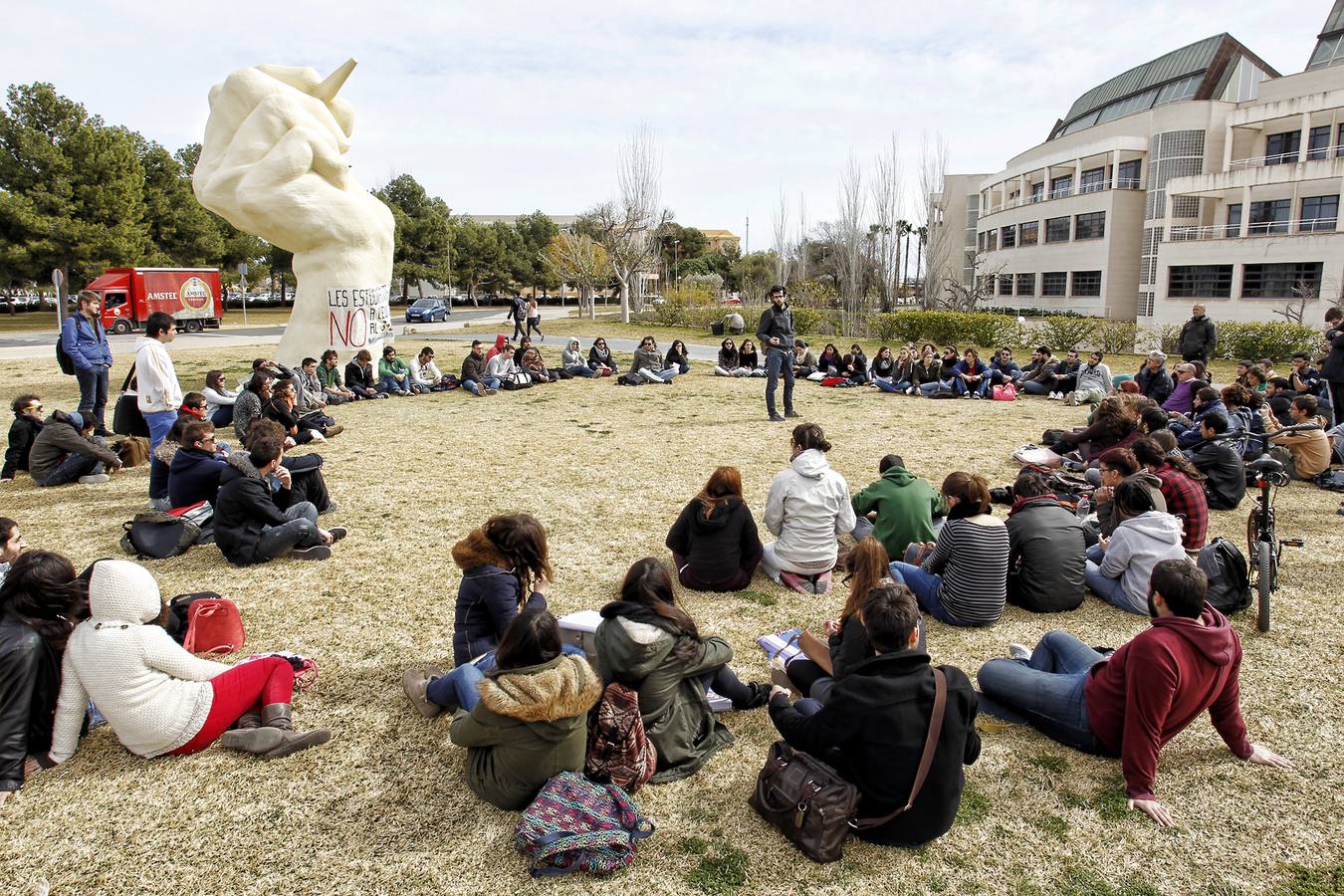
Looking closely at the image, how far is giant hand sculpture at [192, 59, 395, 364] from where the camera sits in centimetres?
1443

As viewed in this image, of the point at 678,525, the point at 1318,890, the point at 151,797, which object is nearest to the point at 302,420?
Result: the point at 678,525

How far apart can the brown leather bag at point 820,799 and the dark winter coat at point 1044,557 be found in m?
2.49

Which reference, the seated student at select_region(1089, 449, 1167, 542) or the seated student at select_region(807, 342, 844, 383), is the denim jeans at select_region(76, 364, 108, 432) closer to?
the seated student at select_region(1089, 449, 1167, 542)

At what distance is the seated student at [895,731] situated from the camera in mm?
3059

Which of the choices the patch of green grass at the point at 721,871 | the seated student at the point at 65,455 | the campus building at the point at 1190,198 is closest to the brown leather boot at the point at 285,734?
→ the patch of green grass at the point at 721,871

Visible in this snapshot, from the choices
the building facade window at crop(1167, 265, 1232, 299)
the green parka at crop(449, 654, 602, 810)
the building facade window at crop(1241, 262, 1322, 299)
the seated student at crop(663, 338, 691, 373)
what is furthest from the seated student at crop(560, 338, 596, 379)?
the building facade window at crop(1167, 265, 1232, 299)

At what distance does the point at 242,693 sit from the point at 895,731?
3.21 m

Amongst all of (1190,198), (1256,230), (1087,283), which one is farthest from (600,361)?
(1087,283)

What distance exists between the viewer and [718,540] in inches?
220

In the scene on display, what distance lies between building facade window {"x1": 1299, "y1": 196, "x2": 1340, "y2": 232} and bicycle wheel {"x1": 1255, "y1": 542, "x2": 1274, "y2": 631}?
115 ft

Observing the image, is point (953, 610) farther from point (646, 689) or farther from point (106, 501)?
point (106, 501)

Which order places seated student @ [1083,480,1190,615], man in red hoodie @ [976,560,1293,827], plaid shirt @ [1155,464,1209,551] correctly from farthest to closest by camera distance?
plaid shirt @ [1155,464,1209,551], seated student @ [1083,480,1190,615], man in red hoodie @ [976,560,1293,827]

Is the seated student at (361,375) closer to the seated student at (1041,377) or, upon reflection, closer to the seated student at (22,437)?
the seated student at (22,437)

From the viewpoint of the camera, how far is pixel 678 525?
18.8 feet
